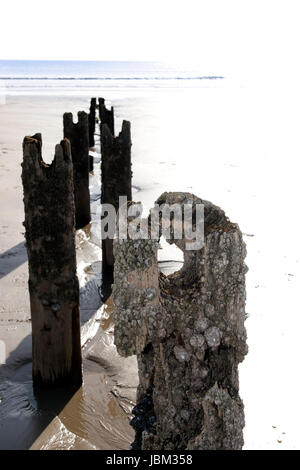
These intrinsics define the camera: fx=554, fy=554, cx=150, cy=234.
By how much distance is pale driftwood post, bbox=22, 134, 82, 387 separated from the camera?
4652 mm

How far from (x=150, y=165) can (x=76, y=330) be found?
11658 millimetres

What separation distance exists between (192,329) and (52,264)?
2.08m

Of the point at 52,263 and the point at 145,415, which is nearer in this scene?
the point at 145,415

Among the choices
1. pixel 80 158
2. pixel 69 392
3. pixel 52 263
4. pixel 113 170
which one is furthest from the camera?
pixel 80 158

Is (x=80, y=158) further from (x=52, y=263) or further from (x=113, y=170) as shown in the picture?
(x=52, y=263)

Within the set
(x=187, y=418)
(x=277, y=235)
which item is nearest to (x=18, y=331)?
(x=187, y=418)

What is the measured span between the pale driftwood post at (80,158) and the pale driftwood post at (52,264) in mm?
4756

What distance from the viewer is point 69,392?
518cm

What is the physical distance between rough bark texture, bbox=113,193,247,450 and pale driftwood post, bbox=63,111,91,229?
6.70 m

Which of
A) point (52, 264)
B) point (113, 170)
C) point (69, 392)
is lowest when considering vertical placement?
point (69, 392)

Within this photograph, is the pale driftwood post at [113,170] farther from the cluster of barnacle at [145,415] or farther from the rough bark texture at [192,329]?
the rough bark texture at [192,329]

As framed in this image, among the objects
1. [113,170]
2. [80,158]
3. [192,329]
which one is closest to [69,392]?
[192,329]

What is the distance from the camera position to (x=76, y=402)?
16.7 feet
